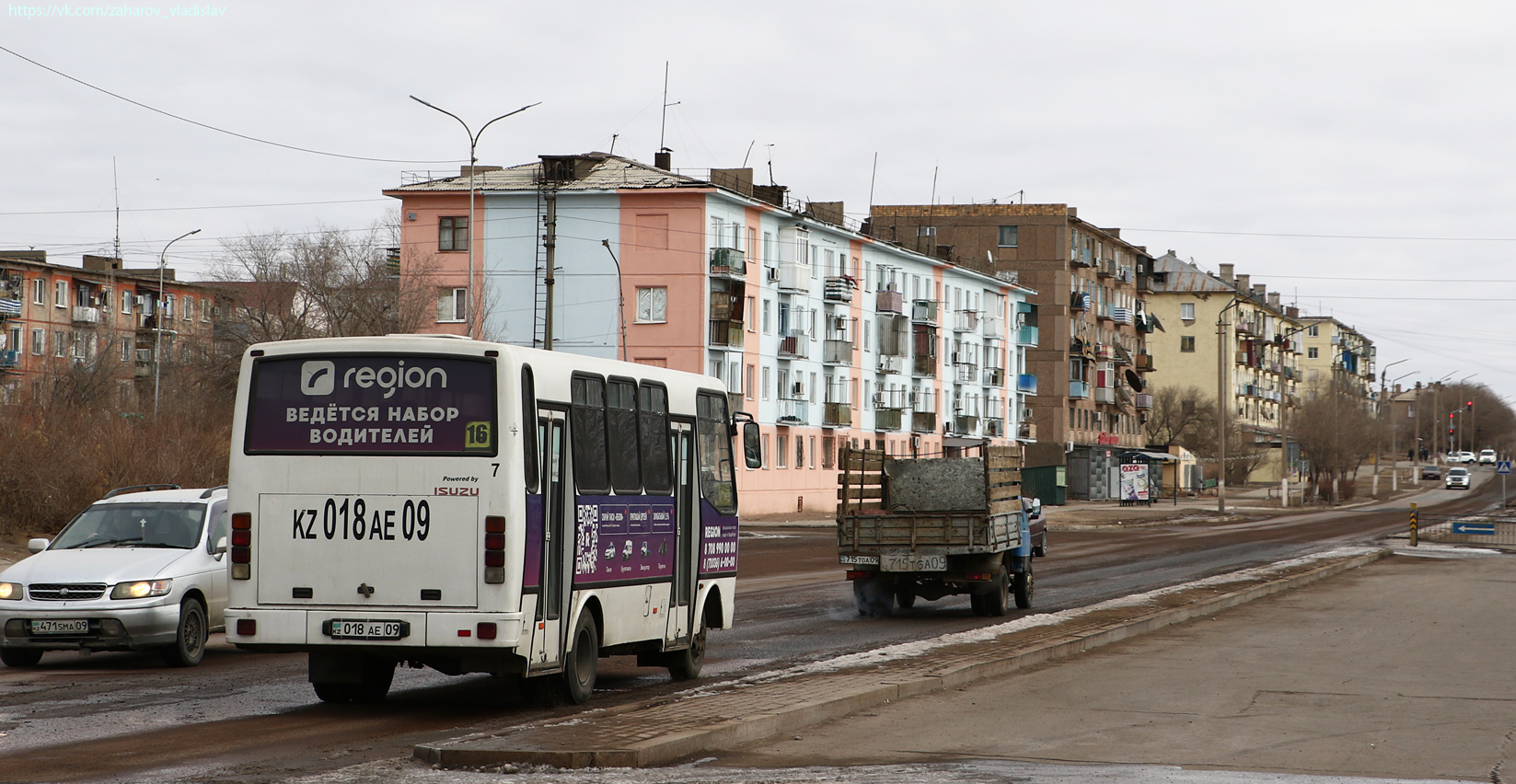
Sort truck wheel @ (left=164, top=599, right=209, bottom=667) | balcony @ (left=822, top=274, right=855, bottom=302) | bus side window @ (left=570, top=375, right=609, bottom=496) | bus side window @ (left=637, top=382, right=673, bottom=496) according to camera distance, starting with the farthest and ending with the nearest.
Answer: balcony @ (left=822, top=274, right=855, bottom=302) → truck wheel @ (left=164, top=599, right=209, bottom=667) → bus side window @ (left=637, top=382, right=673, bottom=496) → bus side window @ (left=570, top=375, right=609, bottom=496)

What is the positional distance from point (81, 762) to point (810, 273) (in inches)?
2563

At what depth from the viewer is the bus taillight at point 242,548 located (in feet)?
37.7

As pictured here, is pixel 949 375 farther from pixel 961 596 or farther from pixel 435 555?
pixel 435 555

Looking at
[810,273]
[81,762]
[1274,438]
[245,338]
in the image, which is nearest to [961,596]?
[81,762]

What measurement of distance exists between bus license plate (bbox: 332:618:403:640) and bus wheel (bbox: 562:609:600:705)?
142 centimetres

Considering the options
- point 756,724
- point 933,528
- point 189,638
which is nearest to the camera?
point 756,724

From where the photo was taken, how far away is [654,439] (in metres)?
13.7

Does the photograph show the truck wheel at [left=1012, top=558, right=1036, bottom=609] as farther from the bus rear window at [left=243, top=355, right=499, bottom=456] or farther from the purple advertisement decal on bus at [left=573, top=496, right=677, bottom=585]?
the bus rear window at [left=243, top=355, right=499, bottom=456]

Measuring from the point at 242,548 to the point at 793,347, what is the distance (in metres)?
60.3

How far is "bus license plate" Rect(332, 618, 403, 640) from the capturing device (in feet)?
36.9

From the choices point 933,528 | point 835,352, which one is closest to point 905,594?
point 933,528

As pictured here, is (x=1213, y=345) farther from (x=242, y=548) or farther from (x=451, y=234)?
(x=242, y=548)

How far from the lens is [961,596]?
28.0 m

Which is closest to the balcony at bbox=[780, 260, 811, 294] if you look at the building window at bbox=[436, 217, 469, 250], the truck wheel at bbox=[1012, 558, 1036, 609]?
the building window at bbox=[436, 217, 469, 250]
